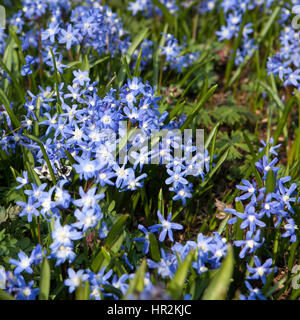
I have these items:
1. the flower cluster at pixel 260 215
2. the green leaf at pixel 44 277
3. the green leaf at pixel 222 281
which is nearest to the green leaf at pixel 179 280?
the green leaf at pixel 222 281

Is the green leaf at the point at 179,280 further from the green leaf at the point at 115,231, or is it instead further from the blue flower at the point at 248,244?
the blue flower at the point at 248,244

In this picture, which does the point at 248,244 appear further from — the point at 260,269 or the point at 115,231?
the point at 115,231

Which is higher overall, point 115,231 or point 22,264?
point 115,231

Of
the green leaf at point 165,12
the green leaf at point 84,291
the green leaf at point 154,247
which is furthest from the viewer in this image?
the green leaf at point 165,12

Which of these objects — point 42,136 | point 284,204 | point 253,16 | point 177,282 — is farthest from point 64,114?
point 253,16

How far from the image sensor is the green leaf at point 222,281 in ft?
7.13

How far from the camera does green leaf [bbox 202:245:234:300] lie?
2174mm

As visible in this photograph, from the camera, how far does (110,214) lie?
9.02 feet

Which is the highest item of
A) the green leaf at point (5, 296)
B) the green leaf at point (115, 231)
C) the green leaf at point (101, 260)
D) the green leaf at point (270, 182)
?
the green leaf at point (270, 182)

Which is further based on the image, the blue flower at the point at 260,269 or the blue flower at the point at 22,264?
the blue flower at the point at 260,269

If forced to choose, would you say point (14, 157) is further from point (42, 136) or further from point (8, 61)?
point (8, 61)

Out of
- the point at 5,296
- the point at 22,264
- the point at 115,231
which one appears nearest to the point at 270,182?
the point at 115,231

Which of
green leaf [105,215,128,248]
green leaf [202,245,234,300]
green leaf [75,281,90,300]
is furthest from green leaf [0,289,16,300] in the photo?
green leaf [202,245,234,300]

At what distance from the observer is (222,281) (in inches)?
86.4
